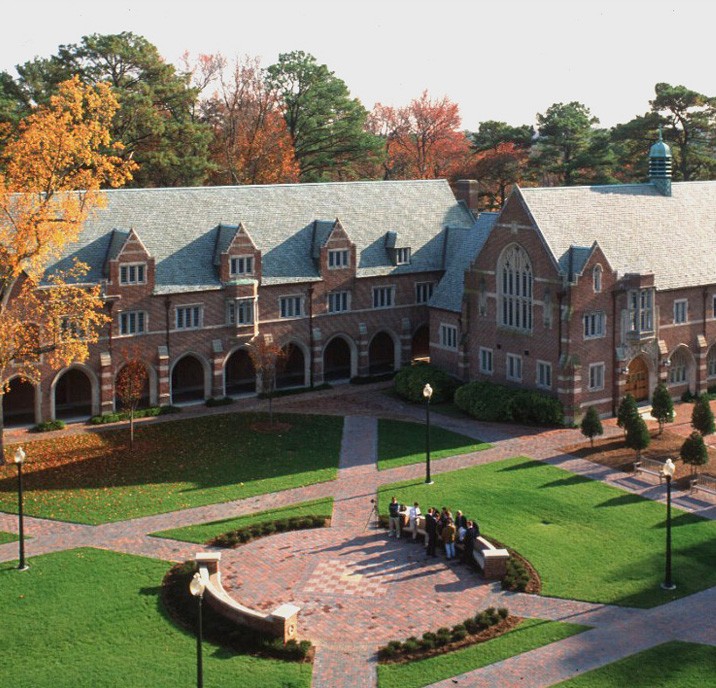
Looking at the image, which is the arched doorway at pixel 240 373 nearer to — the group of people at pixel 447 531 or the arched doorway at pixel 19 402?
the arched doorway at pixel 19 402

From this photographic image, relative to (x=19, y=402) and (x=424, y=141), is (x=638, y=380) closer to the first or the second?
(x=19, y=402)

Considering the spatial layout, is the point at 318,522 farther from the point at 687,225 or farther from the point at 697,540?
the point at 687,225

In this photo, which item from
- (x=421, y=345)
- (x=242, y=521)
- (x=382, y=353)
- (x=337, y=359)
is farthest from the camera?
(x=421, y=345)

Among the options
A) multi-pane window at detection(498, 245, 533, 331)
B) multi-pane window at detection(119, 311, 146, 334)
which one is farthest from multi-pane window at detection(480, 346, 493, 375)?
multi-pane window at detection(119, 311, 146, 334)

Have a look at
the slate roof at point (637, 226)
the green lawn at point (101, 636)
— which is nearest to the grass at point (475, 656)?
the green lawn at point (101, 636)

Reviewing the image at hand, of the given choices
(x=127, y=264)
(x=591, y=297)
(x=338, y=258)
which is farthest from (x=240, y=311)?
(x=591, y=297)

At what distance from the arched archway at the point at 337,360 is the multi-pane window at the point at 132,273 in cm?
1436

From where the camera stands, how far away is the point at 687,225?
5962 centimetres

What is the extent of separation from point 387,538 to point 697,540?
1099cm

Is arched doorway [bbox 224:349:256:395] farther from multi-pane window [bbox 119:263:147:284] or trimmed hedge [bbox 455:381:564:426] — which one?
trimmed hedge [bbox 455:381:564:426]

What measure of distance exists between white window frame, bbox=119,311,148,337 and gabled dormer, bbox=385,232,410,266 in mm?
16951

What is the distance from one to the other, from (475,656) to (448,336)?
3472cm

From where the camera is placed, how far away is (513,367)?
183 feet

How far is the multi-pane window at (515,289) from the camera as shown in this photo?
178 ft
